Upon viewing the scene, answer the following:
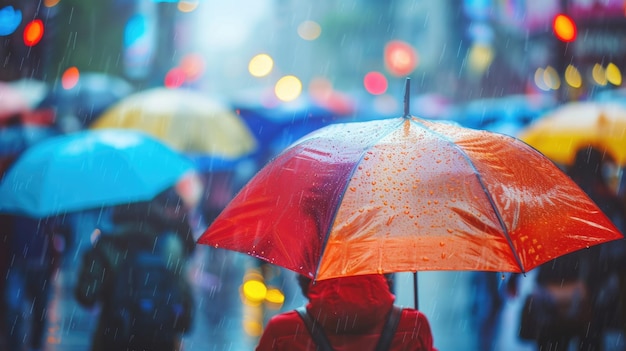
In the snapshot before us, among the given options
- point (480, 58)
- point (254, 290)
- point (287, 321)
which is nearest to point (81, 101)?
point (254, 290)

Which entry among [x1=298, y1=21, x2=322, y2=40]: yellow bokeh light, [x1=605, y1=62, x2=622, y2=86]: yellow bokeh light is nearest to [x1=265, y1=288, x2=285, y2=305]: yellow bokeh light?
[x1=605, y1=62, x2=622, y2=86]: yellow bokeh light

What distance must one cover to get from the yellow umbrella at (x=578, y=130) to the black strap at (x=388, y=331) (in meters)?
5.50

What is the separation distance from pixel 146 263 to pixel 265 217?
233 cm

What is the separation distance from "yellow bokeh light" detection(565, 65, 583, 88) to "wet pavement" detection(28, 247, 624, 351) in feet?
32.9

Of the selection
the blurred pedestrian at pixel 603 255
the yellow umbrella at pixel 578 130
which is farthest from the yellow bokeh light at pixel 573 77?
the blurred pedestrian at pixel 603 255

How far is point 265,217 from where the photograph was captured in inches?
136

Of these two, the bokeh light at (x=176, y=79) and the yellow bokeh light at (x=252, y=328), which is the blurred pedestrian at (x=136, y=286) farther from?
the bokeh light at (x=176, y=79)

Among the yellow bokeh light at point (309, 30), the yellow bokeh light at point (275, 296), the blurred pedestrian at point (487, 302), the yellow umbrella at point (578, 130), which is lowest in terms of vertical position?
the yellow bokeh light at point (275, 296)

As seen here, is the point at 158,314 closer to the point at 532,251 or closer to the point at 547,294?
the point at 547,294

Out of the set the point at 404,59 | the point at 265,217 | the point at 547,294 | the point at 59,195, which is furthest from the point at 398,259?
the point at 404,59

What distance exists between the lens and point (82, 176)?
5848 mm

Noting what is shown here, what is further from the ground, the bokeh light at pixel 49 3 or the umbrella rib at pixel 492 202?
the bokeh light at pixel 49 3

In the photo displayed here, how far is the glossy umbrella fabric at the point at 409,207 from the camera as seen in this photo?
3.02m

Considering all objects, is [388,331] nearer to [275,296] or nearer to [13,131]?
[13,131]
